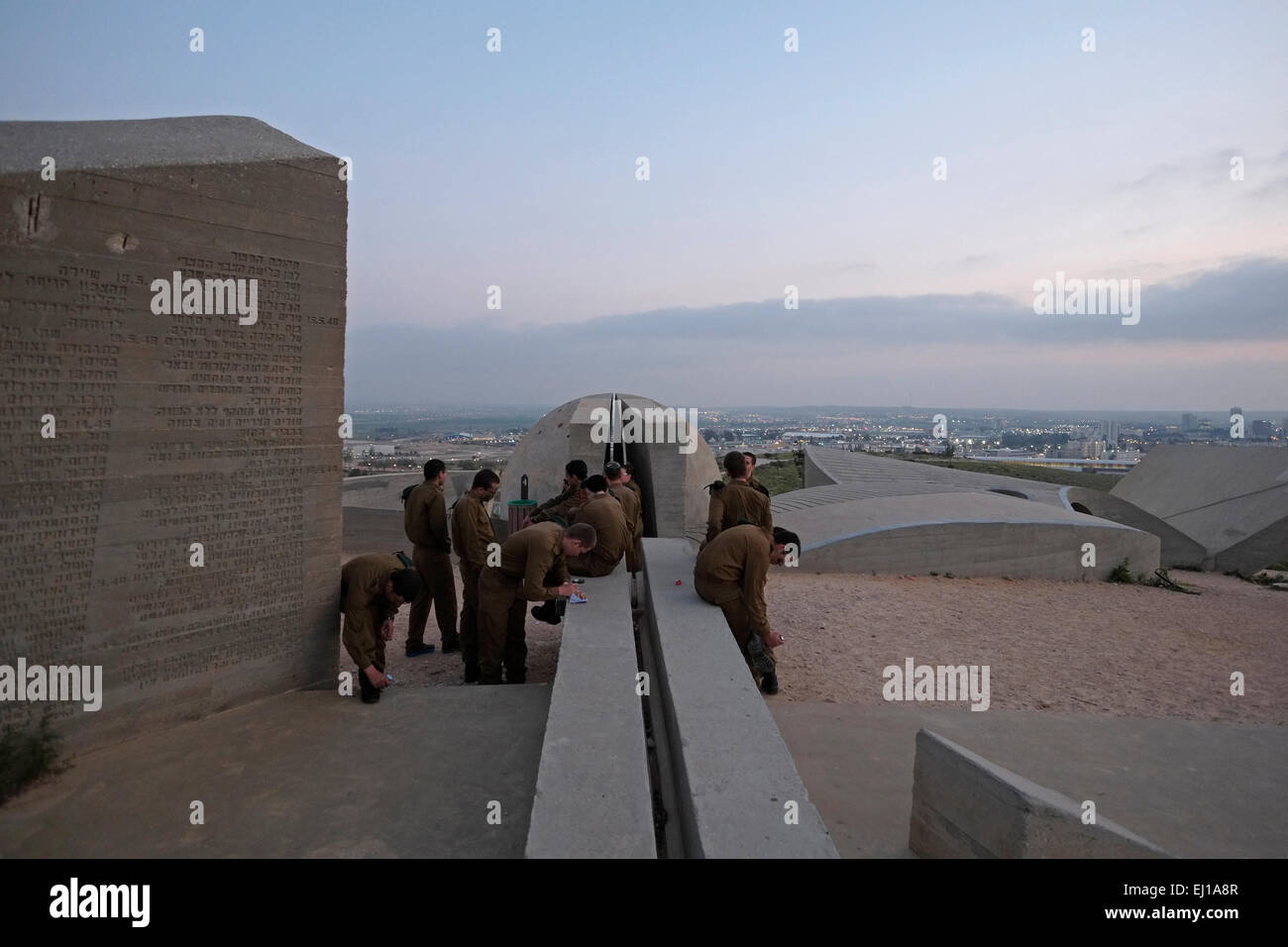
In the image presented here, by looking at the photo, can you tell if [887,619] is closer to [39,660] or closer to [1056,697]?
[1056,697]

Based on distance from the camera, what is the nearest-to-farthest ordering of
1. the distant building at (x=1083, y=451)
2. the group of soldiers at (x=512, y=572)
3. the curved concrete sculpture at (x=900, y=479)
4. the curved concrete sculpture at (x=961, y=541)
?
the group of soldiers at (x=512, y=572), the curved concrete sculpture at (x=961, y=541), the curved concrete sculpture at (x=900, y=479), the distant building at (x=1083, y=451)

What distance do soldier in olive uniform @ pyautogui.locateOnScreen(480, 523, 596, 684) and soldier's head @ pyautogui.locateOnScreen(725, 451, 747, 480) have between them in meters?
1.75

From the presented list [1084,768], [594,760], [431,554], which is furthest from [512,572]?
[1084,768]

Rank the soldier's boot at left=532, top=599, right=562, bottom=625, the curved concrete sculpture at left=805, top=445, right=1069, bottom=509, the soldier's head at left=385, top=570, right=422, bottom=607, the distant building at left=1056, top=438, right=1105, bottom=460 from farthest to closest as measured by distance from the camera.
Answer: the distant building at left=1056, top=438, right=1105, bottom=460, the curved concrete sculpture at left=805, top=445, right=1069, bottom=509, the soldier's boot at left=532, top=599, right=562, bottom=625, the soldier's head at left=385, top=570, right=422, bottom=607

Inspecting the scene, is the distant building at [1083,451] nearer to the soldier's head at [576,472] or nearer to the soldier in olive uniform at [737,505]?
the soldier in olive uniform at [737,505]

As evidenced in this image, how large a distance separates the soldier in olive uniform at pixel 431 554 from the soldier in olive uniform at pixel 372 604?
1299 mm

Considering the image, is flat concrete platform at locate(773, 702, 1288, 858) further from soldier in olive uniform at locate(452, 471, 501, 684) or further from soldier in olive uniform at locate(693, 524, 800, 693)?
soldier in olive uniform at locate(452, 471, 501, 684)

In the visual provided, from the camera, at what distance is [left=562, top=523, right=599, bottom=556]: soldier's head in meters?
4.74

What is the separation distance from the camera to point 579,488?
7285mm

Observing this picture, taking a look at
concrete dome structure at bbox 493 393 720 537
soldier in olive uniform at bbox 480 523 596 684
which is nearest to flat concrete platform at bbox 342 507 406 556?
concrete dome structure at bbox 493 393 720 537

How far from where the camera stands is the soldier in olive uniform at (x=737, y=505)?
6070mm

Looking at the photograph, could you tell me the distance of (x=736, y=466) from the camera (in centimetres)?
611

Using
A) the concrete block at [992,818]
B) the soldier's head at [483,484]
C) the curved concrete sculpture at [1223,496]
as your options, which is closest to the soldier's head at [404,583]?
the soldier's head at [483,484]

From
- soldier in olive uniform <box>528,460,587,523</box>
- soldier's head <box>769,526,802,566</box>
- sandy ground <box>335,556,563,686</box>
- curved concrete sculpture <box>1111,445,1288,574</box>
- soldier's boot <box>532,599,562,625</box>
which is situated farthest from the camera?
curved concrete sculpture <box>1111,445,1288,574</box>
